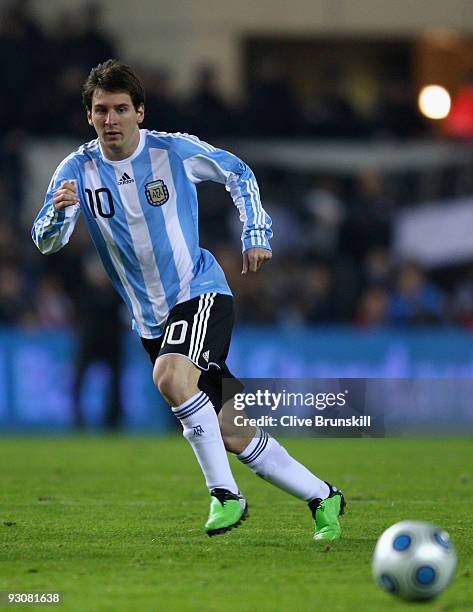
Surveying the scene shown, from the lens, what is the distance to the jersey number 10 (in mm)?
6434

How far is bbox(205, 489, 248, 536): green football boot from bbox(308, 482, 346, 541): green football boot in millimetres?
413

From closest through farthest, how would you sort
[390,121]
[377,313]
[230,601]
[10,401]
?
[230,601]
[10,401]
[377,313]
[390,121]

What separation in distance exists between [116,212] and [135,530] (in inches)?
62.4

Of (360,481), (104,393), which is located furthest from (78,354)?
(360,481)

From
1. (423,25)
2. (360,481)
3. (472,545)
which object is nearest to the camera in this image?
(472,545)

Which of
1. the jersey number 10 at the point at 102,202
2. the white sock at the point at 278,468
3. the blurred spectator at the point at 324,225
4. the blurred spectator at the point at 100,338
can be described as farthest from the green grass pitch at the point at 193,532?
the blurred spectator at the point at 324,225

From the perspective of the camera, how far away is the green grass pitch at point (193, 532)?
493 centimetres

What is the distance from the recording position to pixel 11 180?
16172mm

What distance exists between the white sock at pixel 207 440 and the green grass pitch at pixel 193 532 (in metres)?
0.31

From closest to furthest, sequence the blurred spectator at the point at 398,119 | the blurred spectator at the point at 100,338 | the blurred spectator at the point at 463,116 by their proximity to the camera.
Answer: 1. the blurred spectator at the point at 100,338
2. the blurred spectator at the point at 463,116
3. the blurred spectator at the point at 398,119

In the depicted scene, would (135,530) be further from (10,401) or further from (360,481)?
(10,401)

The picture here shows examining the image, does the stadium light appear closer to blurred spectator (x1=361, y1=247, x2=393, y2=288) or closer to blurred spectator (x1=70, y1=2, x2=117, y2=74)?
blurred spectator (x1=361, y1=247, x2=393, y2=288)

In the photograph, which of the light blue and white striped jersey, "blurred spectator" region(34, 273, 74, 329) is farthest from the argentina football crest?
"blurred spectator" region(34, 273, 74, 329)

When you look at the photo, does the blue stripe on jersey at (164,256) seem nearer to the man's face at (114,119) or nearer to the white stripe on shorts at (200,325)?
the white stripe on shorts at (200,325)
